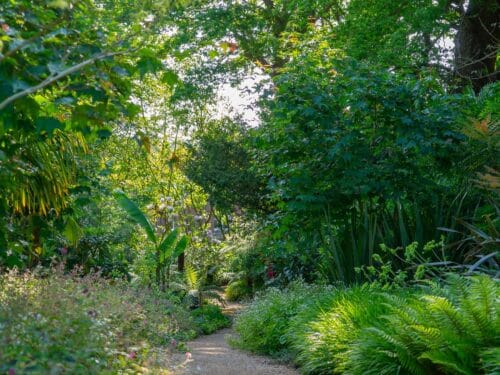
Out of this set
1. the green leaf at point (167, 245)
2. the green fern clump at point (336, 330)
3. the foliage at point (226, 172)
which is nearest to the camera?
the green fern clump at point (336, 330)

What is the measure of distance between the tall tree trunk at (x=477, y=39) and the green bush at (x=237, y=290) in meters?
10.8

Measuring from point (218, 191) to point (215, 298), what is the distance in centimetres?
298

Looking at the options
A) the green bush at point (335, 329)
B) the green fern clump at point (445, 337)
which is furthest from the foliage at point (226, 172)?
the green fern clump at point (445, 337)

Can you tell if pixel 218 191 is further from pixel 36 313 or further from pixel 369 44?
pixel 36 313

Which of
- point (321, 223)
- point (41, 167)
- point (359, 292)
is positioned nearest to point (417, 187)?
point (321, 223)

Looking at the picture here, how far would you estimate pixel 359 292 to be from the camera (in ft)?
25.1

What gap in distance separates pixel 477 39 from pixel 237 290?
11.6 meters

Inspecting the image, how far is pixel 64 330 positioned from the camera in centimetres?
440

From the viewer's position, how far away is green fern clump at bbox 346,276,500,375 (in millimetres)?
4637

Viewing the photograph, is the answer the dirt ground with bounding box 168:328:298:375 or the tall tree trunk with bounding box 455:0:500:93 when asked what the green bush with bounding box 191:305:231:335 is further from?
the tall tree trunk with bounding box 455:0:500:93

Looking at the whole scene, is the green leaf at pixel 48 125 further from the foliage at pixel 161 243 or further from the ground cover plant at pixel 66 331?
the foliage at pixel 161 243

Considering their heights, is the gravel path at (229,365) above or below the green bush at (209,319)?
below

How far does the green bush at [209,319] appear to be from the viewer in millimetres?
14452

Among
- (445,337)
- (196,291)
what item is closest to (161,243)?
(196,291)
